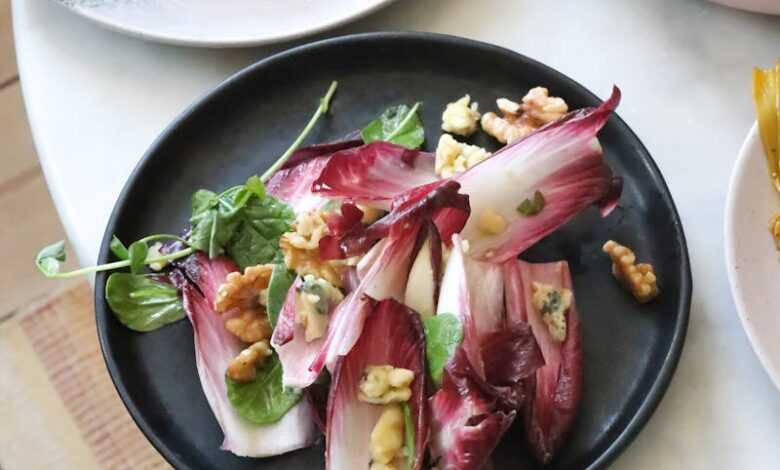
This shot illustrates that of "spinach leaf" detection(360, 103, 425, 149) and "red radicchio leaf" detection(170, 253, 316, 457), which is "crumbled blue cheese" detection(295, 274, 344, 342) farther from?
"spinach leaf" detection(360, 103, 425, 149)

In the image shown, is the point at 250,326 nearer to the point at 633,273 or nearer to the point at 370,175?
the point at 370,175

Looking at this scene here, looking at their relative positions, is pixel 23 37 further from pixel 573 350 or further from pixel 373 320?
pixel 573 350

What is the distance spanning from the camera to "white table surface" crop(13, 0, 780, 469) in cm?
82

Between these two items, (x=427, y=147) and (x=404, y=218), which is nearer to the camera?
(x=404, y=218)

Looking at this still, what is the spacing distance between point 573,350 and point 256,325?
27 centimetres

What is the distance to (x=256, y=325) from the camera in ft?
2.45

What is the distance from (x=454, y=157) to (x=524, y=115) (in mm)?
81

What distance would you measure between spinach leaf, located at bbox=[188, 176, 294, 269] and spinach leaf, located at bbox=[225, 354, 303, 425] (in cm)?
10

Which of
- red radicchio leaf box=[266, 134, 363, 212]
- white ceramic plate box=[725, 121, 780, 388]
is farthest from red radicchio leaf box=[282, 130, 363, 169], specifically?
white ceramic plate box=[725, 121, 780, 388]

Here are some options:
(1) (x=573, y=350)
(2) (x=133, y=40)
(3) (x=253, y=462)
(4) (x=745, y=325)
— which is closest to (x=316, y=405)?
(3) (x=253, y=462)

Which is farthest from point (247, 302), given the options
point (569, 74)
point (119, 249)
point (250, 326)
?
point (569, 74)

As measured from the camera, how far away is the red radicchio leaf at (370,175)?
746 mm

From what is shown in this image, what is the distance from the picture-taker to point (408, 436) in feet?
2.20

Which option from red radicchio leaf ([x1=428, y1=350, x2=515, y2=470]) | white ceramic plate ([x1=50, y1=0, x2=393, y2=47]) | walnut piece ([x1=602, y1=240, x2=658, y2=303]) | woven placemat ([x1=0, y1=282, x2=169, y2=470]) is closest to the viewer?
red radicchio leaf ([x1=428, y1=350, x2=515, y2=470])
